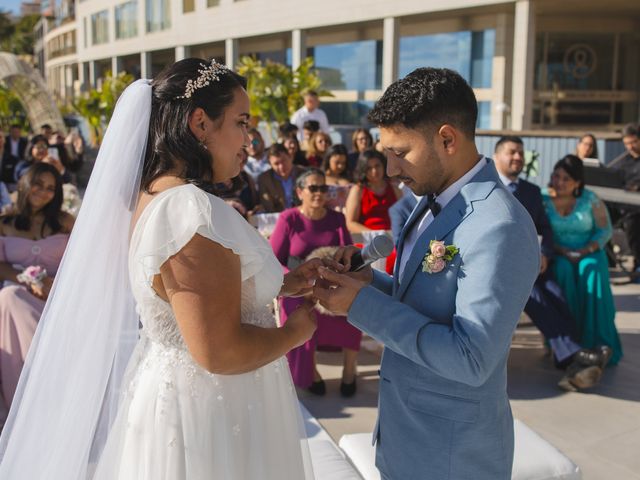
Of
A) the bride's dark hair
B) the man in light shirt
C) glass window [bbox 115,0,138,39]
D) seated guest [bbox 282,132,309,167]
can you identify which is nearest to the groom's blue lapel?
the bride's dark hair

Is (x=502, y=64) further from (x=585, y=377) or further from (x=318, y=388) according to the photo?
(x=318, y=388)

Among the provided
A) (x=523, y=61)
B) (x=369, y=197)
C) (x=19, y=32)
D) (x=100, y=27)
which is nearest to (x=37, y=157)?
(x=369, y=197)

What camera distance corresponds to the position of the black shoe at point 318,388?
197 inches

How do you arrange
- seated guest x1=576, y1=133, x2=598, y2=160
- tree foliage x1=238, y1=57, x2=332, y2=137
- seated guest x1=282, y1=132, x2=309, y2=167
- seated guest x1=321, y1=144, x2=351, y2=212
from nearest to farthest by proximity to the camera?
seated guest x1=321, y1=144, x2=351, y2=212 → seated guest x1=282, y1=132, x2=309, y2=167 → seated guest x1=576, y1=133, x2=598, y2=160 → tree foliage x1=238, y1=57, x2=332, y2=137

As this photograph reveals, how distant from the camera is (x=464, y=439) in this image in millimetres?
1864

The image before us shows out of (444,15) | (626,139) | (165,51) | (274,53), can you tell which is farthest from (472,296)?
(165,51)

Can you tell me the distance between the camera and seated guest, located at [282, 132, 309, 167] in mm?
A: 8711

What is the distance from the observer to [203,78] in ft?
6.15

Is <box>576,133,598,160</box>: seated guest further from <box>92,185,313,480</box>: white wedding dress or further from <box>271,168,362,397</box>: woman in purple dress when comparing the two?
<box>92,185,313,480</box>: white wedding dress

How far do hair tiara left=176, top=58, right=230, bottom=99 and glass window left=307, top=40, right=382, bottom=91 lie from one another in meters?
21.6

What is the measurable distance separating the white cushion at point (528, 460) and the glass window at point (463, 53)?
18.3 meters

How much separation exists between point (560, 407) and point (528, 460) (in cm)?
178

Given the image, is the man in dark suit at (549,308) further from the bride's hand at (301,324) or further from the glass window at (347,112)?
the glass window at (347,112)

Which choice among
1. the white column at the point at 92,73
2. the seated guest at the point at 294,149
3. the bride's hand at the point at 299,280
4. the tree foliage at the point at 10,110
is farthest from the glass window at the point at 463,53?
the white column at the point at 92,73
